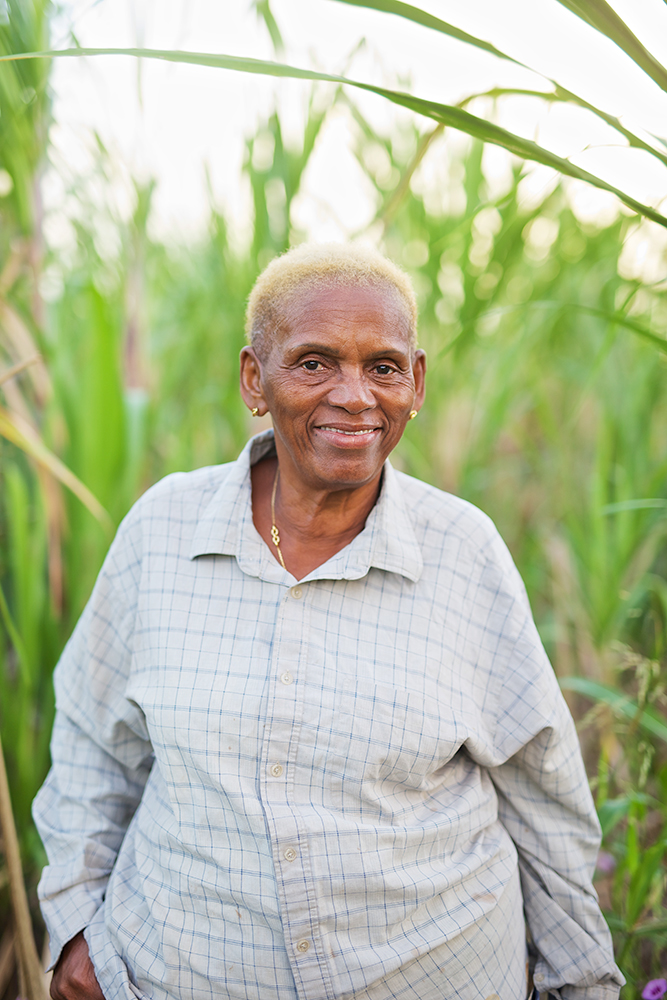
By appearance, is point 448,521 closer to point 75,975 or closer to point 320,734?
point 320,734

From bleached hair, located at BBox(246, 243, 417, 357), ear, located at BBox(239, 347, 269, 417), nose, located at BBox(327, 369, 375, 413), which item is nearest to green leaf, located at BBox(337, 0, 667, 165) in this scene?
bleached hair, located at BBox(246, 243, 417, 357)

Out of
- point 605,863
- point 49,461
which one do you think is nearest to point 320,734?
point 49,461

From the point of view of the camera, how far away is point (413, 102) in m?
0.80

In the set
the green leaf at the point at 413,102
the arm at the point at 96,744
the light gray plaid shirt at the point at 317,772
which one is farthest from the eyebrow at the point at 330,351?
the arm at the point at 96,744

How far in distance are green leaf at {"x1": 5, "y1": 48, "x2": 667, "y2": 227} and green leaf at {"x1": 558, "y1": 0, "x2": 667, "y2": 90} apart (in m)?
0.12

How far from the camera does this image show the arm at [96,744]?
1.23 m

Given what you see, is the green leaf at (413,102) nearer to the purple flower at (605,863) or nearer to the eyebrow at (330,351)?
the eyebrow at (330,351)

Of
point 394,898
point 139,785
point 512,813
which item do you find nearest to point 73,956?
point 139,785

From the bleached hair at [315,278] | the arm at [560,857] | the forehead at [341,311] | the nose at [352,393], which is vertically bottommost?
the arm at [560,857]

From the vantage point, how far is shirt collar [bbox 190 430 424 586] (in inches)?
45.2

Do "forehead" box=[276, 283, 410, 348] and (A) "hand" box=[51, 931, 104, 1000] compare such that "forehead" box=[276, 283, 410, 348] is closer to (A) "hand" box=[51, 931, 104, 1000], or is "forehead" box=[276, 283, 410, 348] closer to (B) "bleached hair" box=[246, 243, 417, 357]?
(B) "bleached hair" box=[246, 243, 417, 357]

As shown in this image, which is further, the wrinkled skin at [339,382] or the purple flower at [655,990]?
the purple flower at [655,990]

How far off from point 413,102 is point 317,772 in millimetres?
907

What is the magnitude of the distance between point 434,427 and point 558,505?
0.62 m
